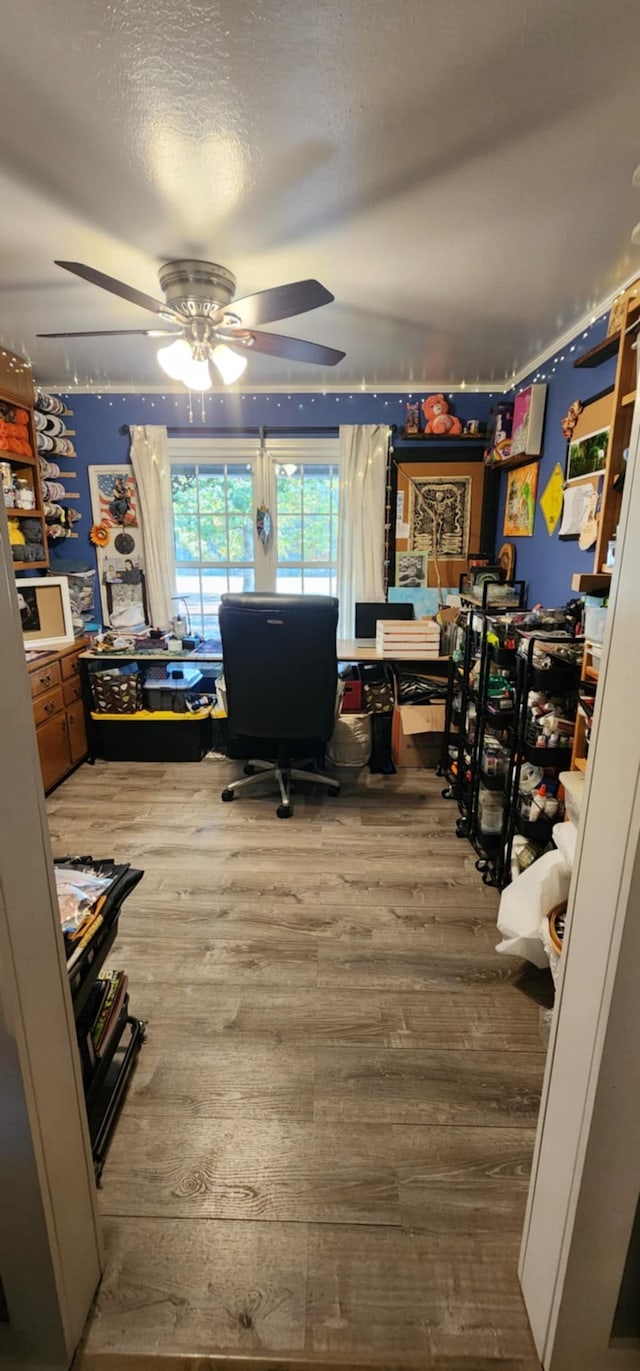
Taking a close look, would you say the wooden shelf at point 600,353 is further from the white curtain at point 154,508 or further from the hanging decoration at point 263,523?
the white curtain at point 154,508

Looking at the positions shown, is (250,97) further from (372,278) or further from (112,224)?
(372,278)

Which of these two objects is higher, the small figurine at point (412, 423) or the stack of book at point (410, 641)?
the small figurine at point (412, 423)

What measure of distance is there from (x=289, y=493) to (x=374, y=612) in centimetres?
94

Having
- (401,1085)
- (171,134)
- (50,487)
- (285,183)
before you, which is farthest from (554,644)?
(50,487)

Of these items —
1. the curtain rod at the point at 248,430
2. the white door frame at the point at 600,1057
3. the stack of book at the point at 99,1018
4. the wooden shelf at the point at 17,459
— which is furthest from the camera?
the curtain rod at the point at 248,430

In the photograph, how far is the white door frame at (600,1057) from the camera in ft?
2.20

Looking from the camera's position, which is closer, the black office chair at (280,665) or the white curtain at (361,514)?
the black office chair at (280,665)

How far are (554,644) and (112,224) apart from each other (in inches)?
74.6

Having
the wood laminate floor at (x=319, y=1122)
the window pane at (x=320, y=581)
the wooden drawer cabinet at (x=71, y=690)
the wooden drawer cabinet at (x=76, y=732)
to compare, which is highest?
the window pane at (x=320, y=581)

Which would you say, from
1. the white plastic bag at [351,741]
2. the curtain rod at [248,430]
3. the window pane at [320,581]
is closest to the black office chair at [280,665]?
the white plastic bag at [351,741]

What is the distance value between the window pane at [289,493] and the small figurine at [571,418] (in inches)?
64.1

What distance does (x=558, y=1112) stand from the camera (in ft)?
2.79

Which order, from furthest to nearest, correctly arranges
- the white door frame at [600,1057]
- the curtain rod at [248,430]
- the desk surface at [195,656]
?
the curtain rod at [248,430] → the desk surface at [195,656] → the white door frame at [600,1057]

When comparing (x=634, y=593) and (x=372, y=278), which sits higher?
(x=372, y=278)
